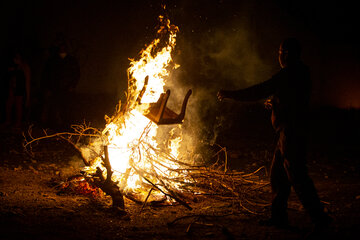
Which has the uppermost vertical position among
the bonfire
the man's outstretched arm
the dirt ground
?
the man's outstretched arm

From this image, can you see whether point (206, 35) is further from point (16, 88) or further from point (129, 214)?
point (129, 214)

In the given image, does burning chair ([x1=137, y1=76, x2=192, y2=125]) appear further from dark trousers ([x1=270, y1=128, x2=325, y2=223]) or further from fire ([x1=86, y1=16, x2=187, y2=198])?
dark trousers ([x1=270, y1=128, x2=325, y2=223])

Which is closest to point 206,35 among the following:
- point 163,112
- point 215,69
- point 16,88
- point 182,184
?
point 215,69

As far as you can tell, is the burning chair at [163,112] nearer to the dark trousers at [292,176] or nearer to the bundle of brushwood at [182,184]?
the bundle of brushwood at [182,184]

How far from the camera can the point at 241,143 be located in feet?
29.2

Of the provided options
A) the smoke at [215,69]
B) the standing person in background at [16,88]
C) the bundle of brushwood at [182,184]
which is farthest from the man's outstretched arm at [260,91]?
the standing person in background at [16,88]

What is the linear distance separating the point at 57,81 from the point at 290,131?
7.49 meters

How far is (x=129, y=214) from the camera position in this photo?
4.39m

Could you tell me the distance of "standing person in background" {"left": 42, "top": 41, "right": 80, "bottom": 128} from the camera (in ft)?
31.3

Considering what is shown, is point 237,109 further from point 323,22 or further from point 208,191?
point 208,191

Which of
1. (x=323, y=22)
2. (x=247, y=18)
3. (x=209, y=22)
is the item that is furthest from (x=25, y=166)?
(x=323, y=22)

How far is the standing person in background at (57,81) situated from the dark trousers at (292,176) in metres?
7.00

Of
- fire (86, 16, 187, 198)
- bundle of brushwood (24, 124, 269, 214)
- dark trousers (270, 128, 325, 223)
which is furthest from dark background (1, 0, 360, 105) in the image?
dark trousers (270, 128, 325, 223)

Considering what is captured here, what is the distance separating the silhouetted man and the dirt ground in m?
0.31
